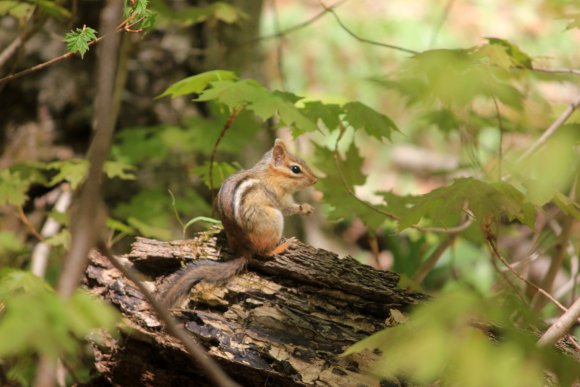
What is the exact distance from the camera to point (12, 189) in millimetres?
3355

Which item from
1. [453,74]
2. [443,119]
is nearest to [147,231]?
[453,74]

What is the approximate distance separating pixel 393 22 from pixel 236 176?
609 cm

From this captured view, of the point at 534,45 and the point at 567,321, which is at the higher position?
the point at 534,45

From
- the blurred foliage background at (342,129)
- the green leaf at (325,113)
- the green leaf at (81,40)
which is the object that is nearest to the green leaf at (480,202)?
the blurred foliage background at (342,129)

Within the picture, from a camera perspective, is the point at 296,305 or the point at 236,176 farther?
the point at 236,176

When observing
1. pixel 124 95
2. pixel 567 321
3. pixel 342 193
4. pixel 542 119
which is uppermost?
pixel 124 95

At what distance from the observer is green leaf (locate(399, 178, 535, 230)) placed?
7.33 feet

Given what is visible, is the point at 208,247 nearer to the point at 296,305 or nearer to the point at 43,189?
the point at 296,305

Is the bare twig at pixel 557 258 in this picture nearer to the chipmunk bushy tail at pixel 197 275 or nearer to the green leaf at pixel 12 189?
the chipmunk bushy tail at pixel 197 275

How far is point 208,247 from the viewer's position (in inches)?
111

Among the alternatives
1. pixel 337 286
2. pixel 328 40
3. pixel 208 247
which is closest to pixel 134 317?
pixel 208 247

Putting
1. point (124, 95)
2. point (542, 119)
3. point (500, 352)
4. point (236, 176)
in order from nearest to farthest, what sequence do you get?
point (500, 352) → point (236, 176) → point (542, 119) → point (124, 95)

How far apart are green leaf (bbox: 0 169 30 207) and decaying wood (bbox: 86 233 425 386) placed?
0.81 metres

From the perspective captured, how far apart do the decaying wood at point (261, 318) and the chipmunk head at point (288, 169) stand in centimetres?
64
